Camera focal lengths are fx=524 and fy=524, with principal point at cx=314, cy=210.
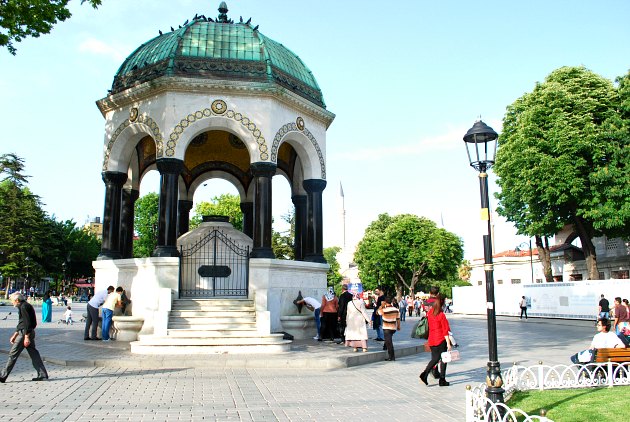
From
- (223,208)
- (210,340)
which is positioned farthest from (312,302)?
(223,208)

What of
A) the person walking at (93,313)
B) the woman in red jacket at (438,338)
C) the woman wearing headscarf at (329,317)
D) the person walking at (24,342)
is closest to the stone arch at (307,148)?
the woman wearing headscarf at (329,317)

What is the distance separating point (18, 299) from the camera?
9.55 m

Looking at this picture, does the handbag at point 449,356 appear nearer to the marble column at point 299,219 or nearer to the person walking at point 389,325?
the person walking at point 389,325

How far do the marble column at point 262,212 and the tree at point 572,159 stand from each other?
19.7 metres

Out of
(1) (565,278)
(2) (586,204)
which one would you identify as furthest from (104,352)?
(1) (565,278)

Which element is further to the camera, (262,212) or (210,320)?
(262,212)

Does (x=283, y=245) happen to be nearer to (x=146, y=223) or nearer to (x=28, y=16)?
(x=146, y=223)

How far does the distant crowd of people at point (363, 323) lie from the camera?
368 inches

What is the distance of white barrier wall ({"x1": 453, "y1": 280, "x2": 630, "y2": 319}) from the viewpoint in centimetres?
2809

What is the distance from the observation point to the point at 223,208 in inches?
2078

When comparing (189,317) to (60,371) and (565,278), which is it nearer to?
(60,371)

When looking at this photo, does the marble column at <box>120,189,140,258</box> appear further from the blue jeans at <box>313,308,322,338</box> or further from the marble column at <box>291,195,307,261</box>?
the blue jeans at <box>313,308,322,338</box>

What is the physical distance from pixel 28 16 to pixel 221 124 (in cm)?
538

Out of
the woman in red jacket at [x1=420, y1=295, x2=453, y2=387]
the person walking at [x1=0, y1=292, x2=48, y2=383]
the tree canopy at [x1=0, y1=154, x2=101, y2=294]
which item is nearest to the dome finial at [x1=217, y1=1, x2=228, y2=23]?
the person walking at [x1=0, y1=292, x2=48, y2=383]
